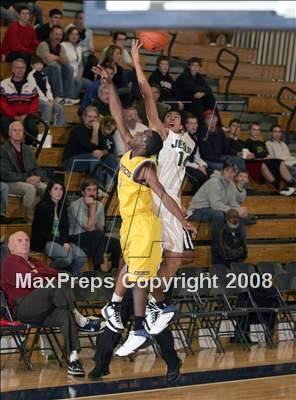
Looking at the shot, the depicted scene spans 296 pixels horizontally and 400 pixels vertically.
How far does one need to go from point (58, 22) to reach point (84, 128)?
10.2 ft

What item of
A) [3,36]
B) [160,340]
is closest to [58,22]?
[3,36]

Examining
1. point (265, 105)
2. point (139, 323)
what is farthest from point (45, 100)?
point (139, 323)

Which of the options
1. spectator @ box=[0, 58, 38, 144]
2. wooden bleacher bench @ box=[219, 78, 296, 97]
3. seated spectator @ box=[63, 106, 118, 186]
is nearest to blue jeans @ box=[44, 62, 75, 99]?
spectator @ box=[0, 58, 38, 144]

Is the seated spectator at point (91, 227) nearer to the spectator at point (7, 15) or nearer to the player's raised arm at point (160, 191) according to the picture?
the player's raised arm at point (160, 191)

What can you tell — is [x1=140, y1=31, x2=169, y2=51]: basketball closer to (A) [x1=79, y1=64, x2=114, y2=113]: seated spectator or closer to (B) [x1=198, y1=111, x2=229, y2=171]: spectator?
(B) [x1=198, y1=111, x2=229, y2=171]: spectator

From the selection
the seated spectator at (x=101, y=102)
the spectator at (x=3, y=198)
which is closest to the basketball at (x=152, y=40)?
the spectator at (x=3, y=198)

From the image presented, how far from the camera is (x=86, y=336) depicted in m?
11.0

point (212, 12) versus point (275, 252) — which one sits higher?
point (212, 12)

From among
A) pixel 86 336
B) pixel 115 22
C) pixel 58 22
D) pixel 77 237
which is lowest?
pixel 86 336

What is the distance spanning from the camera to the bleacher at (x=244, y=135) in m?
11.2

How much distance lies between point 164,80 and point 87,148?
6.27 ft

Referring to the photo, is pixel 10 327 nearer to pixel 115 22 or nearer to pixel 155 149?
pixel 155 149

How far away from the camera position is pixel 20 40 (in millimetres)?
14234

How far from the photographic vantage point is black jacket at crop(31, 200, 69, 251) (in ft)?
36.9
